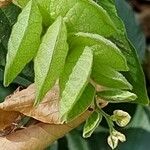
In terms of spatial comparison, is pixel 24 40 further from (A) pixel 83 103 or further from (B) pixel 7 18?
(B) pixel 7 18

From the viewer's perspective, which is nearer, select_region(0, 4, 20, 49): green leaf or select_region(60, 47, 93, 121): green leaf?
select_region(60, 47, 93, 121): green leaf

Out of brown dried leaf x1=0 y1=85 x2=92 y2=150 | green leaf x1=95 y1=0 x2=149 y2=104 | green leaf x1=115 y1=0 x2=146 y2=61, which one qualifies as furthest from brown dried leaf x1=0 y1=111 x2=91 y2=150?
green leaf x1=115 y1=0 x2=146 y2=61

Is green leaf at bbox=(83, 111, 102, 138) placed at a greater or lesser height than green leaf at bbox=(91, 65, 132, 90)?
lesser

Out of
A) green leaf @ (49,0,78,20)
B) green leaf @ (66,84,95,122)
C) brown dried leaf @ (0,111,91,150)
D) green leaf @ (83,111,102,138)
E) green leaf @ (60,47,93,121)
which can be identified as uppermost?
green leaf @ (49,0,78,20)

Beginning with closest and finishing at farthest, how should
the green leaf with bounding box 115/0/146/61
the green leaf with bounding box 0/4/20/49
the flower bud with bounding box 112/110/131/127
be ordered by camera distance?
the flower bud with bounding box 112/110/131/127
the green leaf with bounding box 0/4/20/49
the green leaf with bounding box 115/0/146/61

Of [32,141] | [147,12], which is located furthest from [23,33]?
[147,12]

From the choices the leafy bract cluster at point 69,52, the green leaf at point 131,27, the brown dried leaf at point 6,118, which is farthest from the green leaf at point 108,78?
the green leaf at point 131,27

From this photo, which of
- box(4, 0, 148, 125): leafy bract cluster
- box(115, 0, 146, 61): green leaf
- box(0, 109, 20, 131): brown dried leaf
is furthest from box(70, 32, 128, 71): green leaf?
box(115, 0, 146, 61): green leaf

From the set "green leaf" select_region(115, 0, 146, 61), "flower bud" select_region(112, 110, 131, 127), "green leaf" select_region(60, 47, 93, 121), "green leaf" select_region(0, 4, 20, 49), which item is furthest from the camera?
"green leaf" select_region(115, 0, 146, 61)

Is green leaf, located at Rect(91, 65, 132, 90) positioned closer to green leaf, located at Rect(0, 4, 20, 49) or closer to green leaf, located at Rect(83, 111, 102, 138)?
green leaf, located at Rect(83, 111, 102, 138)
